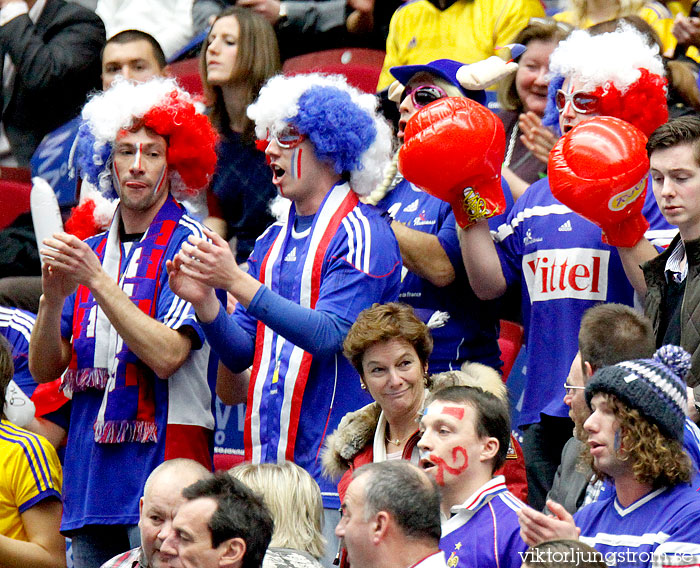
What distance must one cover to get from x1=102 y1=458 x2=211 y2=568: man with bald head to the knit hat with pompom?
1.30 meters

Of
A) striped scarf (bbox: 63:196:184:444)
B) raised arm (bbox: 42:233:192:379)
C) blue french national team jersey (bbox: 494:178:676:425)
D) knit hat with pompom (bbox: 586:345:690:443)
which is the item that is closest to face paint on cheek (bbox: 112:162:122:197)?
striped scarf (bbox: 63:196:184:444)

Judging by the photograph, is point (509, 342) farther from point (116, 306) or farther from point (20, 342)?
point (20, 342)

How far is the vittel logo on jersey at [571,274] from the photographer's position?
4.95 m

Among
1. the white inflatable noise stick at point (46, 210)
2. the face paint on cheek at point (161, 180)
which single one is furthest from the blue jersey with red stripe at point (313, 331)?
the white inflatable noise stick at point (46, 210)

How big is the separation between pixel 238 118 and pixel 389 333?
2.62m

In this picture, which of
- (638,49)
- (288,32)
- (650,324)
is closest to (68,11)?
(288,32)

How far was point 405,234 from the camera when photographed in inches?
201

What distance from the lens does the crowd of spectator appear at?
12.1ft

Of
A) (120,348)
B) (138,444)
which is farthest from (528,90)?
(138,444)

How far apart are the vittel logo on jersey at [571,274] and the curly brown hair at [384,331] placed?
729mm

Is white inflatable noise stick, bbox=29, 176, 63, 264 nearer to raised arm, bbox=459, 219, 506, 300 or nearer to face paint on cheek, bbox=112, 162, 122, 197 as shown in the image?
face paint on cheek, bbox=112, 162, 122, 197

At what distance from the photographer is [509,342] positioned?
600 centimetres

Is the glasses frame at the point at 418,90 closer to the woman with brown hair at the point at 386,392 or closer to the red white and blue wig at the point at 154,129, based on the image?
the red white and blue wig at the point at 154,129

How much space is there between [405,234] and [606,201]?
2.86ft
